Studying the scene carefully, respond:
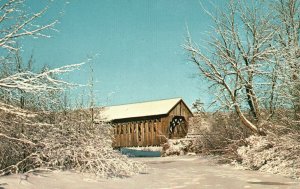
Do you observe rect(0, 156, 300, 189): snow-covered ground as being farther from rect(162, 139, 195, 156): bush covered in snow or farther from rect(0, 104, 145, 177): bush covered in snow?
rect(162, 139, 195, 156): bush covered in snow

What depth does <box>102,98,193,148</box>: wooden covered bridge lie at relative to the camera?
35.2 meters

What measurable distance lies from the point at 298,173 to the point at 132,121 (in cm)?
2609

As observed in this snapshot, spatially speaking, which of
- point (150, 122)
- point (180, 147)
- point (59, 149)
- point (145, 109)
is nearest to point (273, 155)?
point (59, 149)

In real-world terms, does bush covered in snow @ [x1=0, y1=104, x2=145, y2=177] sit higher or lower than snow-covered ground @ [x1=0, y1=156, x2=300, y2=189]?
higher

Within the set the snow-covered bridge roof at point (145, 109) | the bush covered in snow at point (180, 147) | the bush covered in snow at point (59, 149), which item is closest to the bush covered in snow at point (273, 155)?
the bush covered in snow at point (59, 149)

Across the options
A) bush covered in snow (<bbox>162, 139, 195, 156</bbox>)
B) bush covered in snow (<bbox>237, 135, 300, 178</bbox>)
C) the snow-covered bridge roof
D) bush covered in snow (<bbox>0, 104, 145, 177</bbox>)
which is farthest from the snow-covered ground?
the snow-covered bridge roof

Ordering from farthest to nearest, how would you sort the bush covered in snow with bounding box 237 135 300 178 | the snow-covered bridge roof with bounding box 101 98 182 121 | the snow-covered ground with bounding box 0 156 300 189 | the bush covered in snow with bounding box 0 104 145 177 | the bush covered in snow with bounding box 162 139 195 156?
the snow-covered bridge roof with bounding box 101 98 182 121 < the bush covered in snow with bounding box 162 139 195 156 < the bush covered in snow with bounding box 237 135 300 178 < the bush covered in snow with bounding box 0 104 145 177 < the snow-covered ground with bounding box 0 156 300 189

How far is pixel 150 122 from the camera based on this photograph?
35.8m

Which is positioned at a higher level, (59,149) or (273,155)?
(59,149)

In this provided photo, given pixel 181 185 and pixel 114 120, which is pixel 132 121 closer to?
pixel 114 120

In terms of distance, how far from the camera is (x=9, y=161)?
927 centimetres

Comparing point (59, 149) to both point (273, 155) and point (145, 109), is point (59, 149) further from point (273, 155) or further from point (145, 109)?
point (145, 109)

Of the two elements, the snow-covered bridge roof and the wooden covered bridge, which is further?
the snow-covered bridge roof

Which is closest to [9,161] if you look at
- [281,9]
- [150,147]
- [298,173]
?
[298,173]
